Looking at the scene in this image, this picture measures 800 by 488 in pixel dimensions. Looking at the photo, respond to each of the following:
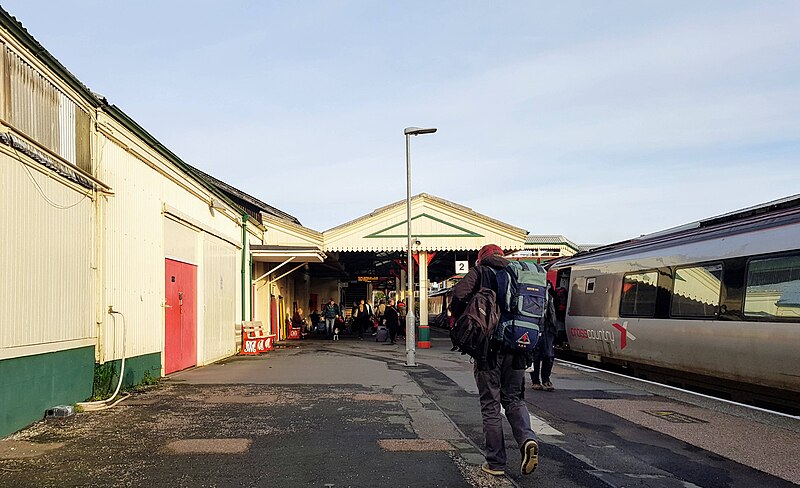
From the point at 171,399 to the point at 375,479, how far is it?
541 cm

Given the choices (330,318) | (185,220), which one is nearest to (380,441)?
(185,220)

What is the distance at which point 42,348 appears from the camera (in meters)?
8.08

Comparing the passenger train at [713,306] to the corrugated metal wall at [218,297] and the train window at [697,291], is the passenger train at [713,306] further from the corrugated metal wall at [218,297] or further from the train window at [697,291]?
the corrugated metal wall at [218,297]

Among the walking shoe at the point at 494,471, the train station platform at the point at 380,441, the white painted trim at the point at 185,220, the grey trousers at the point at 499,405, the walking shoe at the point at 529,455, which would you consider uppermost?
the white painted trim at the point at 185,220

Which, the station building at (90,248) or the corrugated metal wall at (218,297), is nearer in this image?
the station building at (90,248)

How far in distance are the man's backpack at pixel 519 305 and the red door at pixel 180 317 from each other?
28.6 feet

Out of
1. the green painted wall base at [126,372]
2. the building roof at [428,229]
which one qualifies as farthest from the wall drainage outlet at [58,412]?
the building roof at [428,229]

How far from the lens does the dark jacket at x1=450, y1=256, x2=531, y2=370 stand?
5898mm

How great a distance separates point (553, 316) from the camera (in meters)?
10.8

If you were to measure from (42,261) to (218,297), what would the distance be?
9611mm

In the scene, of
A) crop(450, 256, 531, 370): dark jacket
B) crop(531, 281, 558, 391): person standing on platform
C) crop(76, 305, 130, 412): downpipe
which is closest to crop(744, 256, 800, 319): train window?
crop(531, 281, 558, 391): person standing on platform

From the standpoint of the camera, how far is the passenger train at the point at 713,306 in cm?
967

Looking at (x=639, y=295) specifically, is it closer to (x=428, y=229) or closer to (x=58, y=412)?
(x=58, y=412)

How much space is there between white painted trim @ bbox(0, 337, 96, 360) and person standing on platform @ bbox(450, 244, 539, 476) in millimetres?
4571
